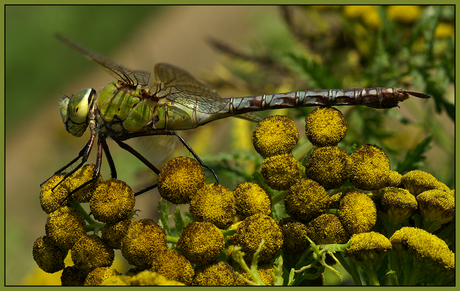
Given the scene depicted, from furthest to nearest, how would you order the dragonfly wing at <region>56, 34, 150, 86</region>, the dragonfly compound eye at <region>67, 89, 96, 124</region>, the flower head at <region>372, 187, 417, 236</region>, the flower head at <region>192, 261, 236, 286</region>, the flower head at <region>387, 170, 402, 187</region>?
1. the dragonfly compound eye at <region>67, 89, 96, 124</region>
2. the dragonfly wing at <region>56, 34, 150, 86</region>
3. the flower head at <region>387, 170, 402, 187</region>
4. the flower head at <region>372, 187, 417, 236</region>
5. the flower head at <region>192, 261, 236, 286</region>

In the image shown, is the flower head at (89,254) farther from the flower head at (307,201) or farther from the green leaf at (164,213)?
the flower head at (307,201)

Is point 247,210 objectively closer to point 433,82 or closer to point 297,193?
point 297,193

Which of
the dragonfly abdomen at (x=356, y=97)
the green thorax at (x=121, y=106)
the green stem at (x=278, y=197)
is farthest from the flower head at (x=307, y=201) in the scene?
the green thorax at (x=121, y=106)

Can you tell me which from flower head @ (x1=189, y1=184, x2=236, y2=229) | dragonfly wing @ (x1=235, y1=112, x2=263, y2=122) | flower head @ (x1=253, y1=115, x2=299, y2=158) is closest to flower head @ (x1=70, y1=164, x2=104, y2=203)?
flower head @ (x1=189, y1=184, x2=236, y2=229)

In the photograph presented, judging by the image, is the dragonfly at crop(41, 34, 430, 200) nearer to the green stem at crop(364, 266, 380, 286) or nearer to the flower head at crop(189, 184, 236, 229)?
the flower head at crop(189, 184, 236, 229)

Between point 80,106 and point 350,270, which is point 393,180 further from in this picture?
point 80,106

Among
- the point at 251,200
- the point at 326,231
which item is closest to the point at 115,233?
the point at 251,200

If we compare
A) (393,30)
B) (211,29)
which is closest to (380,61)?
(393,30)
